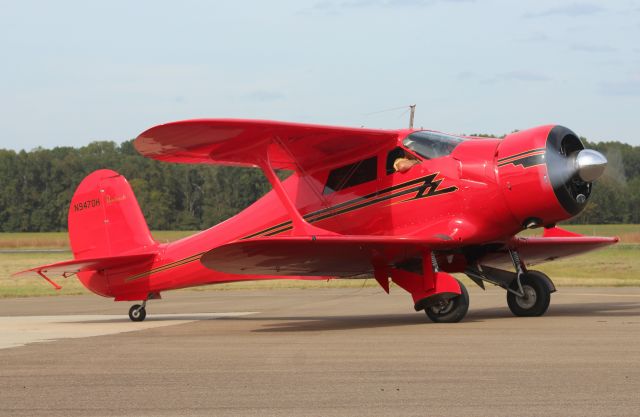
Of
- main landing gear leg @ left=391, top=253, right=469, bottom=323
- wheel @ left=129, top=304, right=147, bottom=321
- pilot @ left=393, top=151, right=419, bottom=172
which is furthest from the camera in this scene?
wheel @ left=129, top=304, right=147, bottom=321

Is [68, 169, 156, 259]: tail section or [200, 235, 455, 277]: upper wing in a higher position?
[68, 169, 156, 259]: tail section

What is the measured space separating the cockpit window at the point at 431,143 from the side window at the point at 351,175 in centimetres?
65

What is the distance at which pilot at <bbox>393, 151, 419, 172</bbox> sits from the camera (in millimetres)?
12922

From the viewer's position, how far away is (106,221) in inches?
656

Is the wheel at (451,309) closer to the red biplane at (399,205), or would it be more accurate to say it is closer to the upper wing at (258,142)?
the red biplane at (399,205)

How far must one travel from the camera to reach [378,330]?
11969mm

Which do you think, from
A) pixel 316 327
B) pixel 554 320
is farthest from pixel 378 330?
pixel 554 320

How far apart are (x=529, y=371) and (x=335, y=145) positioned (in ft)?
21.3

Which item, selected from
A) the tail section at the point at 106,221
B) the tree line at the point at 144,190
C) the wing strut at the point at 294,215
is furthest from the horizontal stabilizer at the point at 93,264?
the tree line at the point at 144,190

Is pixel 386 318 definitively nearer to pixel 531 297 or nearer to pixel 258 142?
pixel 531 297

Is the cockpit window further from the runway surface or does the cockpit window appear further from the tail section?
the tail section

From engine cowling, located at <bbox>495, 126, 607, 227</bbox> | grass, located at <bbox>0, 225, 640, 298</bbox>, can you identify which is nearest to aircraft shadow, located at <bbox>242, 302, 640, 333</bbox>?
engine cowling, located at <bbox>495, 126, 607, 227</bbox>

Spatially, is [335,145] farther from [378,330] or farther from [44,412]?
[44,412]

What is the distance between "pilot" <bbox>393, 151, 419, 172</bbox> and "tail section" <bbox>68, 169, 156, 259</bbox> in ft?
17.9
